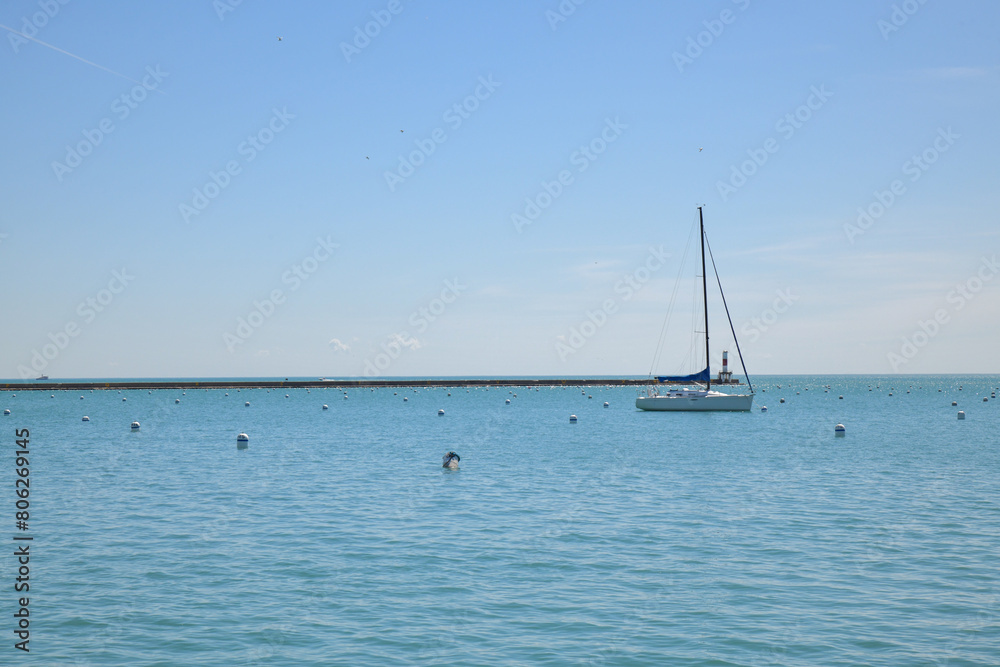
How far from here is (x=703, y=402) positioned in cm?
8744

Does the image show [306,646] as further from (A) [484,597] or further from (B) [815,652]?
(B) [815,652]

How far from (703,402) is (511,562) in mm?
70183

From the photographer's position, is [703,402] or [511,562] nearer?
[511,562]

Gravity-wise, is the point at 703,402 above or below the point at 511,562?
above

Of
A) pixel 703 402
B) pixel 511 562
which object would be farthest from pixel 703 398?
pixel 511 562

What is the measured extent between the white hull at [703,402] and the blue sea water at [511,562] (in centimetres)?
4223

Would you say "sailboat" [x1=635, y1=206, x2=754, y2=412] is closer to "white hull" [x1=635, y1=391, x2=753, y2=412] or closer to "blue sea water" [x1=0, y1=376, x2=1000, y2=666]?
"white hull" [x1=635, y1=391, x2=753, y2=412]

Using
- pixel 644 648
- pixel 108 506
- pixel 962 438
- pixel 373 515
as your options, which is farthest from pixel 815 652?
pixel 962 438

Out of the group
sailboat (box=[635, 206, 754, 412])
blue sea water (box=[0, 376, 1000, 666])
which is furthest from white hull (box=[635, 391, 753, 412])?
blue sea water (box=[0, 376, 1000, 666])

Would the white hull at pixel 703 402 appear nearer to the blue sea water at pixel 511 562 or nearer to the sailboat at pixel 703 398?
the sailboat at pixel 703 398

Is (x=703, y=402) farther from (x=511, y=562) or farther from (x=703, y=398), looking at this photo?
(x=511, y=562)

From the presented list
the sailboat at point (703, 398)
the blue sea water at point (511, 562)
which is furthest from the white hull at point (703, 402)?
the blue sea water at point (511, 562)

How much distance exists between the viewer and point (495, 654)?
14266 mm

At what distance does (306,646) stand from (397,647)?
1.64 metres
